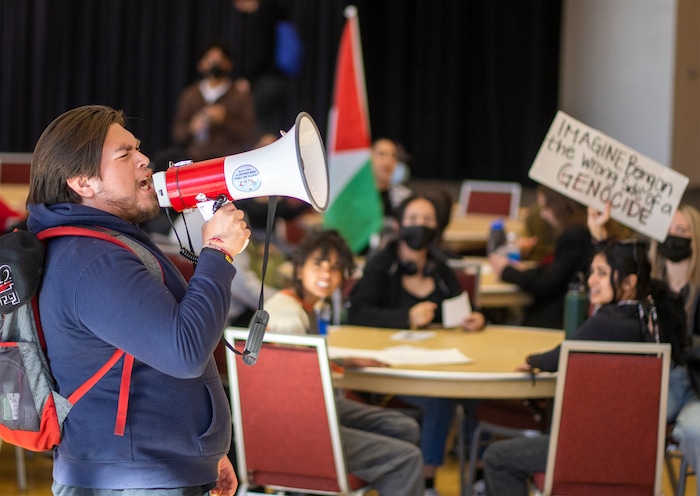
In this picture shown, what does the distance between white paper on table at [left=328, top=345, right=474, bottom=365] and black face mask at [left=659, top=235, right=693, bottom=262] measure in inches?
32.8

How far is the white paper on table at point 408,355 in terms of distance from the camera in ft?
11.4

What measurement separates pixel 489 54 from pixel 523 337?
702 centimetres

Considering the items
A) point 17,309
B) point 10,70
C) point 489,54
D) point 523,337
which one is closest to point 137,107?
point 10,70

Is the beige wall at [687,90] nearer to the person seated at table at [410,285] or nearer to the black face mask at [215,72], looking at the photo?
the black face mask at [215,72]

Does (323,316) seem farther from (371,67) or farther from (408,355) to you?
(371,67)

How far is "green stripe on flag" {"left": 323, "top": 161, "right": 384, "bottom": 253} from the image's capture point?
18.8ft

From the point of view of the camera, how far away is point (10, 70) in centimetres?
1027

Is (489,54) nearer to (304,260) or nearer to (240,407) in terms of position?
(304,260)

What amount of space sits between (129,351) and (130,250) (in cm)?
19

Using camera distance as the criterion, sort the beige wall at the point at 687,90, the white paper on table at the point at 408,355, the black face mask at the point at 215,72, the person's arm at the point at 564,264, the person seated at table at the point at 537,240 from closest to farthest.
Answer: the white paper on table at the point at 408,355 → the person's arm at the point at 564,264 → the person seated at table at the point at 537,240 → the black face mask at the point at 215,72 → the beige wall at the point at 687,90

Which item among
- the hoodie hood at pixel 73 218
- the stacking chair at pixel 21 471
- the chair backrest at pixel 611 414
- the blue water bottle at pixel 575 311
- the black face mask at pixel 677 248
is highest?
the hoodie hood at pixel 73 218

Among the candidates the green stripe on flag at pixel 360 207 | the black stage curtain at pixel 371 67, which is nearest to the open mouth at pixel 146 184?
the green stripe on flag at pixel 360 207

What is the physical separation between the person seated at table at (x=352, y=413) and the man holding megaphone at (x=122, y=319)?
128 centimetres

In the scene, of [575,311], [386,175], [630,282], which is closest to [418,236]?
[575,311]
